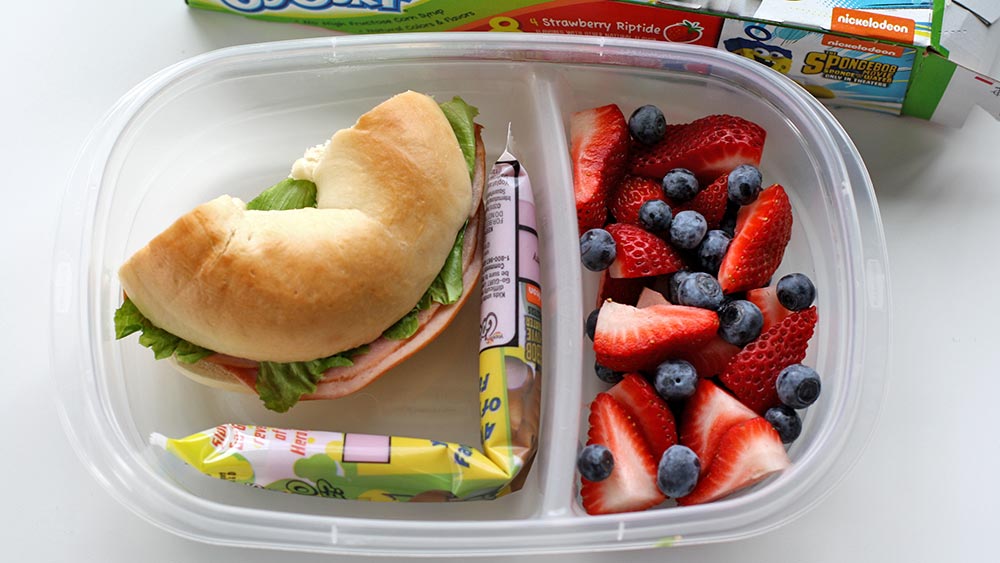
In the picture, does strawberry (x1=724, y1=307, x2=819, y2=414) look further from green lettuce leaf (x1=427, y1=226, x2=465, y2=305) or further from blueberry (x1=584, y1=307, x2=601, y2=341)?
green lettuce leaf (x1=427, y1=226, x2=465, y2=305)

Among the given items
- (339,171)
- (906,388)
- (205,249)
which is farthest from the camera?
(906,388)

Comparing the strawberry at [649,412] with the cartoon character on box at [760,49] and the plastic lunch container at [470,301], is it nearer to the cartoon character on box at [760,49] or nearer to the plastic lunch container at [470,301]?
the plastic lunch container at [470,301]

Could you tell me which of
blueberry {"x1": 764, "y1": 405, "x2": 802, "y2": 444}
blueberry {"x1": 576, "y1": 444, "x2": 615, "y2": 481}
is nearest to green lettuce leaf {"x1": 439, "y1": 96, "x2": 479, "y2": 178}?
blueberry {"x1": 576, "y1": 444, "x2": 615, "y2": 481}

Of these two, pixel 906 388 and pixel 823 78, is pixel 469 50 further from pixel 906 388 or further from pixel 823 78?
pixel 906 388

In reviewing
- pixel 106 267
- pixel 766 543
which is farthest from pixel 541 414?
pixel 106 267

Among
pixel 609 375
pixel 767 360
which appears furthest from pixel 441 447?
pixel 767 360

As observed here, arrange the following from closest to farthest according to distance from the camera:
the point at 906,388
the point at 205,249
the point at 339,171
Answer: the point at 205,249 < the point at 339,171 < the point at 906,388

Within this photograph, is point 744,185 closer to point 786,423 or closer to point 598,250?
point 598,250

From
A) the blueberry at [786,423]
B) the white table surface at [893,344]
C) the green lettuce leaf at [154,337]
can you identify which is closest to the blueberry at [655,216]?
the blueberry at [786,423]
